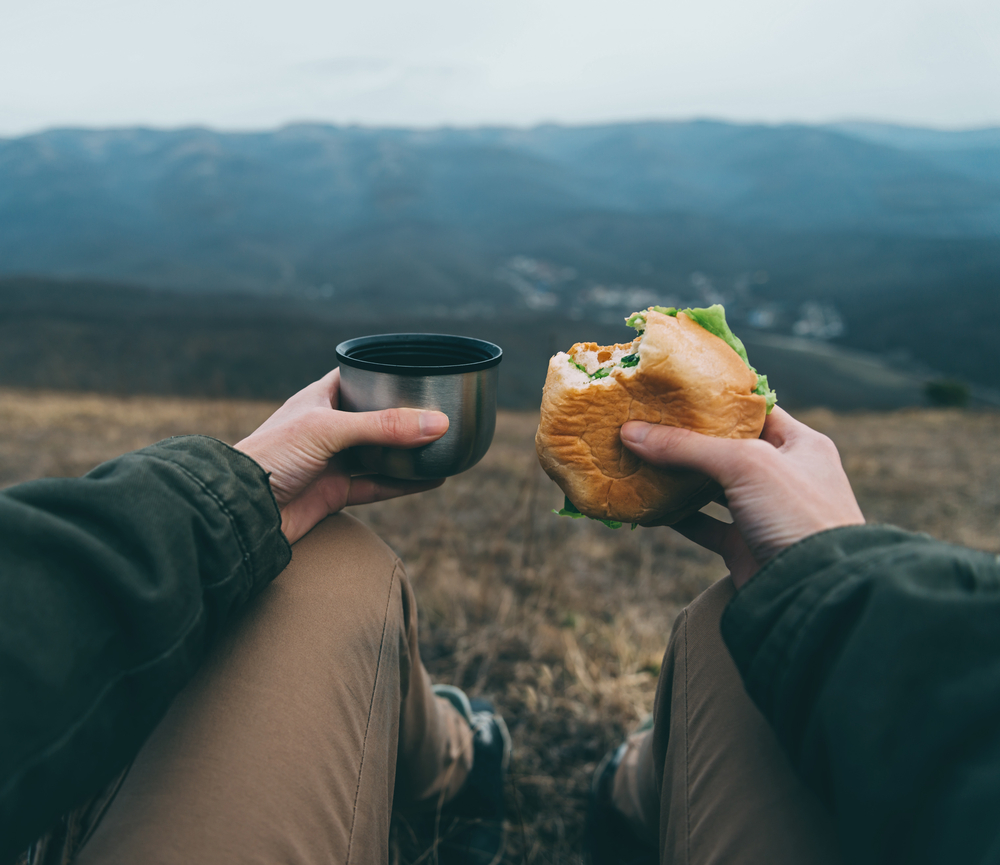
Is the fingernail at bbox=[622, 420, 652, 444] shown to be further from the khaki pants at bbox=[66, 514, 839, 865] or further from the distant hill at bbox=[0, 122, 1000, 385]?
the distant hill at bbox=[0, 122, 1000, 385]

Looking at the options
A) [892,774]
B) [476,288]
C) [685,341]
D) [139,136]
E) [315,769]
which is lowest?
[476,288]

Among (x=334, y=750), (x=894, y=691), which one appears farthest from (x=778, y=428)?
(x=334, y=750)

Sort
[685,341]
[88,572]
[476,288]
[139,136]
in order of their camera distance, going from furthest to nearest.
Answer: [139,136], [476,288], [685,341], [88,572]

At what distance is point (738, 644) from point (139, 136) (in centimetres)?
20360

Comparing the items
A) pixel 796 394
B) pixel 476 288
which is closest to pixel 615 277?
pixel 476 288

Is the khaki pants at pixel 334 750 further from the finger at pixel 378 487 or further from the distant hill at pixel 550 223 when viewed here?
the distant hill at pixel 550 223

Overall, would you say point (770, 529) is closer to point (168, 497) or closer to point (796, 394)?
point (168, 497)

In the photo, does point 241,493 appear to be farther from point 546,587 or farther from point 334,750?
point 546,587

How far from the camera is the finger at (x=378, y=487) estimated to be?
1.67 m

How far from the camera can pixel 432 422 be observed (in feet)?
4.57

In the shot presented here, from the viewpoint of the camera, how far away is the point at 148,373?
4275 centimetres

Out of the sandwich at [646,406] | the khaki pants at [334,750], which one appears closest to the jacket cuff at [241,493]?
the khaki pants at [334,750]

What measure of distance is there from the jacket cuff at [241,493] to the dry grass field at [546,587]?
111 cm

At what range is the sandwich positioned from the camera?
4.56 feet
